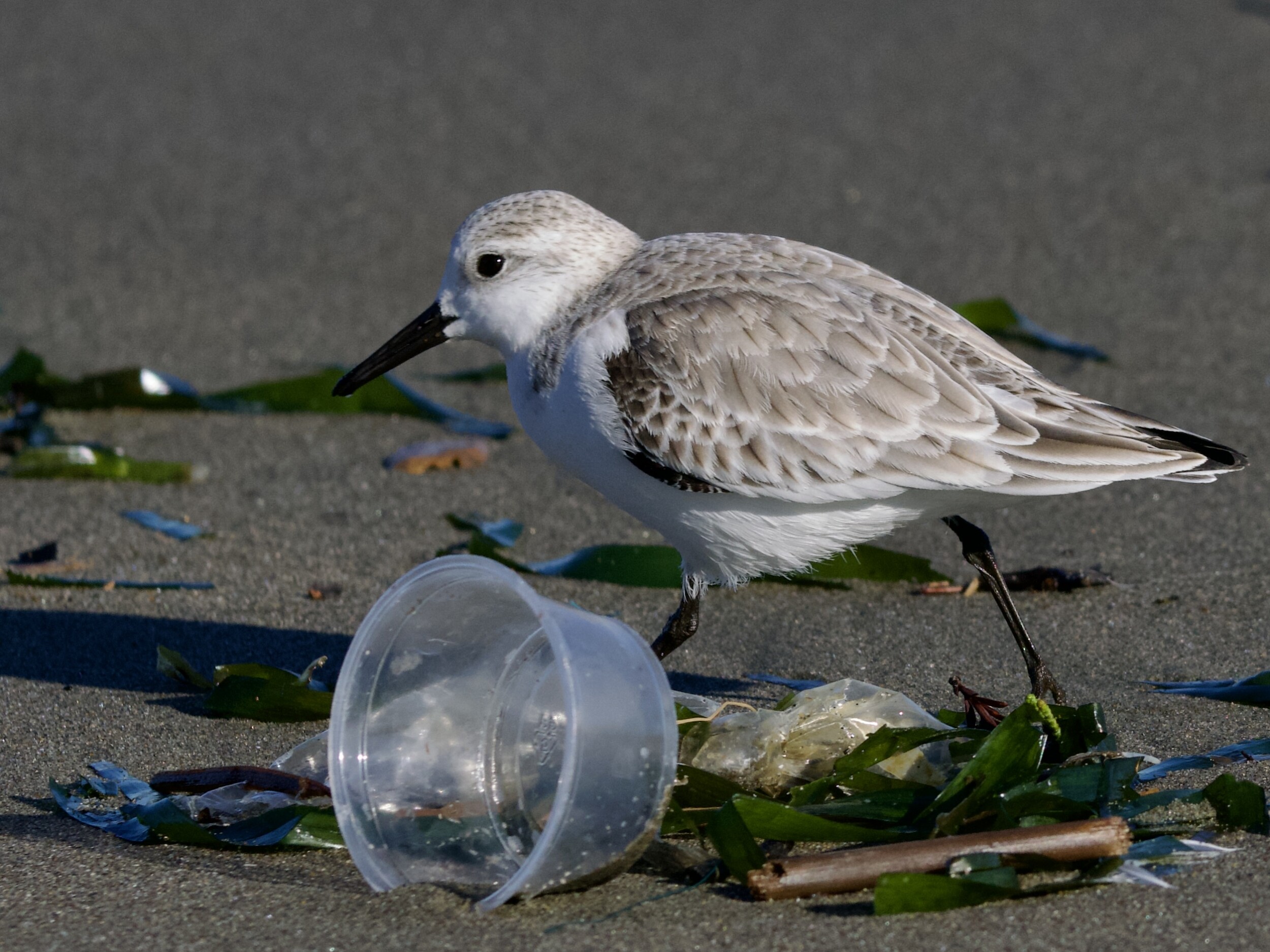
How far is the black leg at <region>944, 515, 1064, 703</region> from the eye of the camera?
406 centimetres

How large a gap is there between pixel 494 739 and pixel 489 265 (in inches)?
59.8

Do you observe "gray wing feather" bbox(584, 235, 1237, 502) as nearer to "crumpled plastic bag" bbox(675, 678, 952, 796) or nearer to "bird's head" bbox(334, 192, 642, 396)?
"bird's head" bbox(334, 192, 642, 396)

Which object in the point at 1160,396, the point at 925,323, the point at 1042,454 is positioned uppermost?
the point at 925,323

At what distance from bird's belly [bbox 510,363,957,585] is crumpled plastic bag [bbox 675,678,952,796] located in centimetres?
49

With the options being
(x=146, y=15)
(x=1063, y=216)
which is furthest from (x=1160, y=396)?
(x=146, y=15)

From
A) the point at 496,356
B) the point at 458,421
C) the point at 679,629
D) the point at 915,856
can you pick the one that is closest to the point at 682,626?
the point at 679,629

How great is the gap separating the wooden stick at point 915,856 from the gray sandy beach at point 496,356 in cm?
5

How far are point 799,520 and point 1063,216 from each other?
483cm

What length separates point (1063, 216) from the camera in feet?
26.8

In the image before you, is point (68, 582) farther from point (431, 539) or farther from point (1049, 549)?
point (1049, 549)

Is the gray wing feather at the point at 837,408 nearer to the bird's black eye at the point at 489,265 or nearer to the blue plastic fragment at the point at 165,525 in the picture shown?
the bird's black eye at the point at 489,265

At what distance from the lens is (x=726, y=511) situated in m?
4.00

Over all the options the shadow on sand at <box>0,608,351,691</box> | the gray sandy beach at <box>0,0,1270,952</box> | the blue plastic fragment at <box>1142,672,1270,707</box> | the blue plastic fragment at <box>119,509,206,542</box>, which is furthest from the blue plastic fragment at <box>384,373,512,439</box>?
the blue plastic fragment at <box>1142,672,1270,707</box>

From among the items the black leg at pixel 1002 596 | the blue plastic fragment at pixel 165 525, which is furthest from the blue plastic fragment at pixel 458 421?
the black leg at pixel 1002 596
